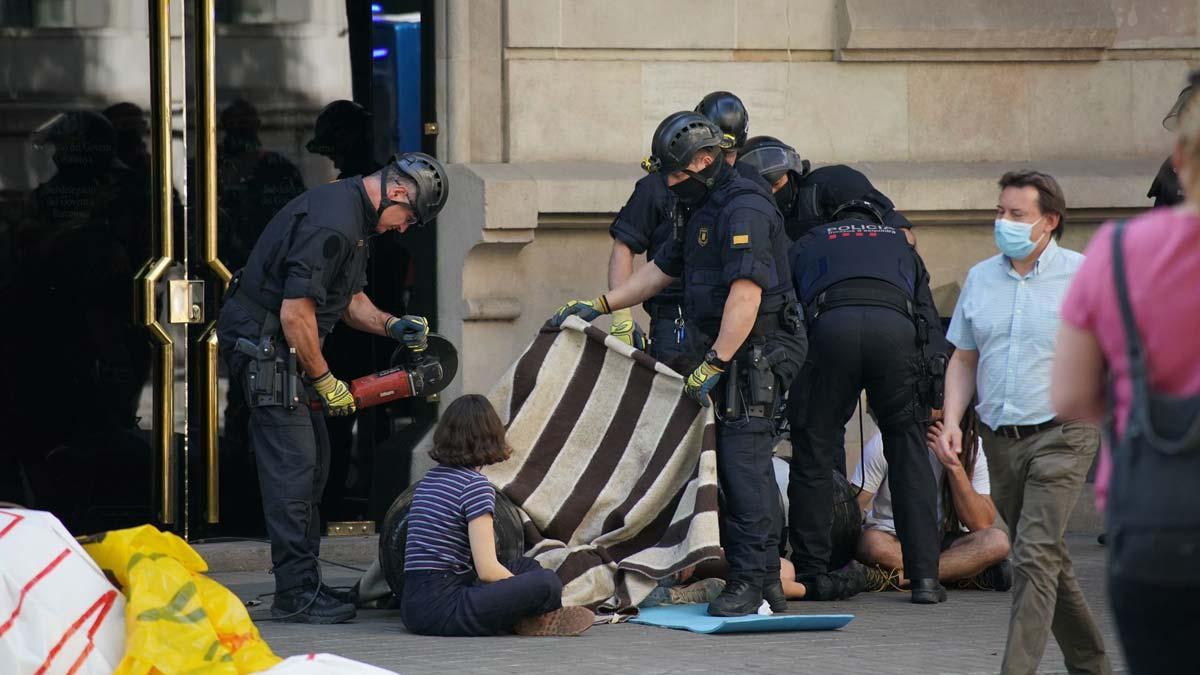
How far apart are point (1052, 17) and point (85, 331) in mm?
5389

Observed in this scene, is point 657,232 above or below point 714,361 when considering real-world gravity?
above

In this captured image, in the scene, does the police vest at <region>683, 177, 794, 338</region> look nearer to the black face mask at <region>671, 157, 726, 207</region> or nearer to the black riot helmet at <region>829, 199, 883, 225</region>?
the black face mask at <region>671, 157, 726, 207</region>

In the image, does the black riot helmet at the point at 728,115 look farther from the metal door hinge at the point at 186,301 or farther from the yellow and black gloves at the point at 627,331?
the metal door hinge at the point at 186,301

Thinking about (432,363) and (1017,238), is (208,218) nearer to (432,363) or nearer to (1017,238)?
(432,363)

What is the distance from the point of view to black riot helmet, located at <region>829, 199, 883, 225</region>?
8.45 meters

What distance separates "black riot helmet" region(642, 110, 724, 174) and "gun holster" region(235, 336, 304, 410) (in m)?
1.67

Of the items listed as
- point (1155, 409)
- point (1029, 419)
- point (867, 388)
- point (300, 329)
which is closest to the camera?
point (1155, 409)

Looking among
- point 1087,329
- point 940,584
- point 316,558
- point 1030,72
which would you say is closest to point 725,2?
Answer: point 1030,72

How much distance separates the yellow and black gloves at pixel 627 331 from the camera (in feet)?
26.8

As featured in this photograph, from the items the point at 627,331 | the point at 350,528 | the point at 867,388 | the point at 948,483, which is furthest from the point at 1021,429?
the point at 350,528

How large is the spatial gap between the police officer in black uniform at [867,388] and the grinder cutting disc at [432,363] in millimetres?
1568

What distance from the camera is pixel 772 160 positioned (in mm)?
8789

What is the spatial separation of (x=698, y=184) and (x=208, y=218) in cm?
274

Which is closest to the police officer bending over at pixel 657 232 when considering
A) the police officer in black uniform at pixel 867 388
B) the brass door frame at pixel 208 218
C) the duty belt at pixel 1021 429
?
the police officer in black uniform at pixel 867 388
